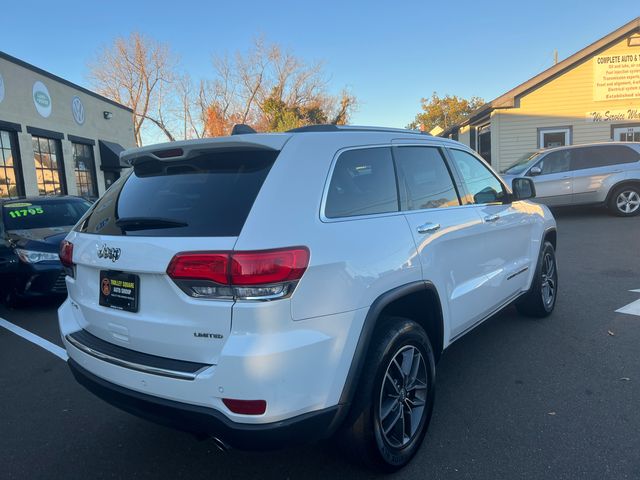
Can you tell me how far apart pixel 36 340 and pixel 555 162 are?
11.9 metres

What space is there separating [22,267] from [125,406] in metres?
4.65

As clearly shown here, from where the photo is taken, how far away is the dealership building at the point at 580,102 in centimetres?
1695

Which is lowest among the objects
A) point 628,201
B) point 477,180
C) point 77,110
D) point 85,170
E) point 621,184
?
point 628,201

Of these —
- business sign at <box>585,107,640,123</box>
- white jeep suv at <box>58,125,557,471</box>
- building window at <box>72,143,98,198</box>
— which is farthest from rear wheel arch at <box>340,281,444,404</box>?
building window at <box>72,143,98,198</box>

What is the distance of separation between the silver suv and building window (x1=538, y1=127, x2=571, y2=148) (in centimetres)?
561

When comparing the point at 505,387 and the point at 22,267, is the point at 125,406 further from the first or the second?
the point at 22,267

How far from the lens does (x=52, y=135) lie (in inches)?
649

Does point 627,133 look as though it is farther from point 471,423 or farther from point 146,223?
point 146,223

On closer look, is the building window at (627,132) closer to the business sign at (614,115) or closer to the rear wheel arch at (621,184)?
the business sign at (614,115)

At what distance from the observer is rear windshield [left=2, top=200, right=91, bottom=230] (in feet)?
22.5

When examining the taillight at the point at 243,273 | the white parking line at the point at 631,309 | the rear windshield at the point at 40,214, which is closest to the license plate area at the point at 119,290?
the taillight at the point at 243,273

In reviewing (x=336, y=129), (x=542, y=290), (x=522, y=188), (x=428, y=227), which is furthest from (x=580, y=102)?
(x=336, y=129)

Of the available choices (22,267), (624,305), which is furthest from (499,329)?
(22,267)

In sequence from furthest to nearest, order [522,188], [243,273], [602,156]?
[602,156], [522,188], [243,273]
